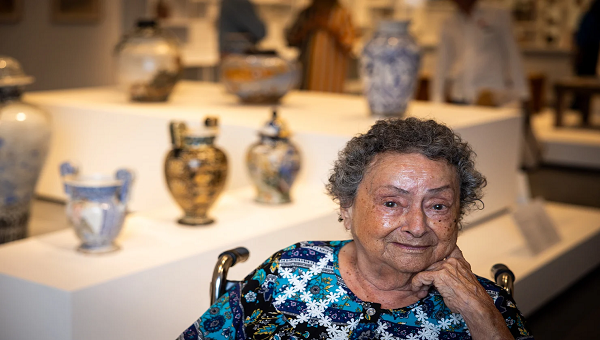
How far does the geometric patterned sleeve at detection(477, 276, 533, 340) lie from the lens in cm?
153

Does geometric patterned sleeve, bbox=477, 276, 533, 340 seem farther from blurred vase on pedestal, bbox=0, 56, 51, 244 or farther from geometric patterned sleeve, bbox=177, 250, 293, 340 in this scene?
blurred vase on pedestal, bbox=0, 56, 51, 244

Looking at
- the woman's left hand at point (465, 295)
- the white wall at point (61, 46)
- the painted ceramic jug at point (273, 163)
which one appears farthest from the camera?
the white wall at point (61, 46)

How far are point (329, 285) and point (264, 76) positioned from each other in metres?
2.61

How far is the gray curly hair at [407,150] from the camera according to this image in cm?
153

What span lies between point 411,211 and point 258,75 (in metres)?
2.68

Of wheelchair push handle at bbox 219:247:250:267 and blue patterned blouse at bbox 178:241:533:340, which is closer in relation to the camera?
blue patterned blouse at bbox 178:241:533:340

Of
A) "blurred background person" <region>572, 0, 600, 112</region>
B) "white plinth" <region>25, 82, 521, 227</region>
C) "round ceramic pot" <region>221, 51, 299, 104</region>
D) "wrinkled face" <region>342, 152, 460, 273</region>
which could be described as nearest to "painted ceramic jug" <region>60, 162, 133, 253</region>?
"wrinkled face" <region>342, 152, 460, 273</region>

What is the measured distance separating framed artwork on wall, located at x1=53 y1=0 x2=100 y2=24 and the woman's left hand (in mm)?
5670

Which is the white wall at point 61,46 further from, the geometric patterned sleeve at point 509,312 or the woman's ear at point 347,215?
the geometric patterned sleeve at point 509,312

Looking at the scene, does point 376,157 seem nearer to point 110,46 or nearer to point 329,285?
point 329,285

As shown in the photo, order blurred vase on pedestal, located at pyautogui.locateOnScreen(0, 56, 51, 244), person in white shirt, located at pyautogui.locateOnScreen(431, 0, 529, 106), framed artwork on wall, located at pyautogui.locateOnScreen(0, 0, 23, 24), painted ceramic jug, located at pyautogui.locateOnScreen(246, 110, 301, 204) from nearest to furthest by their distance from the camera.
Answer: painted ceramic jug, located at pyautogui.locateOnScreen(246, 110, 301, 204)
blurred vase on pedestal, located at pyautogui.locateOnScreen(0, 56, 51, 244)
person in white shirt, located at pyautogui.locateOnScreen(431, 0, 529, 106)
framed artwork on wall, located at pyautogui.locateOnScreen(0, 0, 23, 24)

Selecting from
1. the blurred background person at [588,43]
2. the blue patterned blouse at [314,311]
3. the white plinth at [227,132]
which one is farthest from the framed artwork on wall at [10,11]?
the blurred background person at [588,43]

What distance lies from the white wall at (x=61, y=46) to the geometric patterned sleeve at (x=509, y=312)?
5.39 metres

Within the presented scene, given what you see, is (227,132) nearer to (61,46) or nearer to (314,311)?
(314,311)
